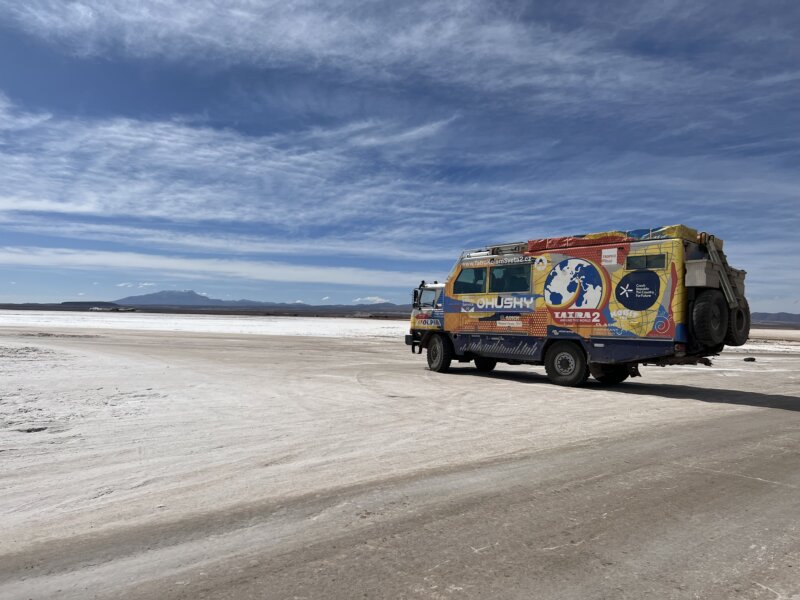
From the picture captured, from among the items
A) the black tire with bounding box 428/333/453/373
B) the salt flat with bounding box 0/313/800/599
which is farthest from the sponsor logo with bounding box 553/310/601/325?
the black tire with bounding box 428/333/453/373

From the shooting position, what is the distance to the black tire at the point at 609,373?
14.7m

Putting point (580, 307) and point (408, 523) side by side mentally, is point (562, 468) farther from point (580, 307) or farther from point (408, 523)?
point (580, 307)

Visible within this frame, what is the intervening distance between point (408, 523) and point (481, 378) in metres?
12.3

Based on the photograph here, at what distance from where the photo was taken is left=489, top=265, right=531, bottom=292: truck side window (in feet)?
52.0

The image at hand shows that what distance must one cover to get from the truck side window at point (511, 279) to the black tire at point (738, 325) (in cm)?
476

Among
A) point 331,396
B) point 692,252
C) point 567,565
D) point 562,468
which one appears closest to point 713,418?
point 692,252

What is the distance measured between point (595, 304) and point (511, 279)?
8.69 feet

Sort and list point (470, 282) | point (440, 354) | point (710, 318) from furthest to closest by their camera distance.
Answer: point (440, 354), point (470, 282), point (710, 318)

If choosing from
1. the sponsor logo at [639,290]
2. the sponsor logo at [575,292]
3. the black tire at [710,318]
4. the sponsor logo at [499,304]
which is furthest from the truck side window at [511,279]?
the black tire at [710,318]

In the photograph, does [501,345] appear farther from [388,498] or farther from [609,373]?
[388,498]

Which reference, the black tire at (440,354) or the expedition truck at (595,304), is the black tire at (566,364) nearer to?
the expedition truck at (595,304)

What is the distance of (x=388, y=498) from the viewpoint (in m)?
5.31

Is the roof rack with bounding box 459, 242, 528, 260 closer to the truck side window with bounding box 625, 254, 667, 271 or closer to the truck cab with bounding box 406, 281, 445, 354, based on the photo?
the truck cab with bounding box 406, 281, 445, 354

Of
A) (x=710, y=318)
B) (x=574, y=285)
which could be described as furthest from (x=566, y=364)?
(x=710, y=318)
